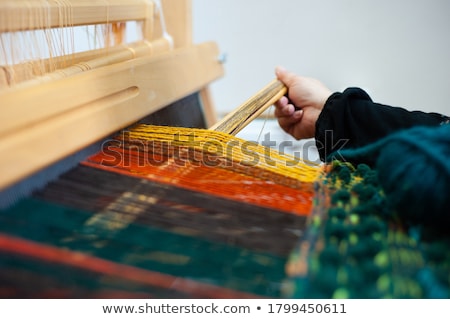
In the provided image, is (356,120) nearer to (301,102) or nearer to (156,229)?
(301,102)

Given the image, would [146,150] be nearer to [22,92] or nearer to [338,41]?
[22,92]

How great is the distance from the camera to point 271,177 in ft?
2.11

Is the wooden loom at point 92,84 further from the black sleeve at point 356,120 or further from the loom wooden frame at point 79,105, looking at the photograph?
the black sleeve at point 356,120

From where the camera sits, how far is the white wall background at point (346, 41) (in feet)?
5.79

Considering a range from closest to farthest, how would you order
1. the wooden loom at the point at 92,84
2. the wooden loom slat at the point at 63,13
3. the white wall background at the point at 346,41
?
the wooden loom at the point at 92,84
the wooden loom slat at the point at 63,13
the white wall background at the point at 346,41

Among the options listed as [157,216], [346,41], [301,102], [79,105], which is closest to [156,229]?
[157,216]

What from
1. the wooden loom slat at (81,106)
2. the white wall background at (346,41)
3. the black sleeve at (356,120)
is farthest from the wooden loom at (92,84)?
the white wall background at (346,41)

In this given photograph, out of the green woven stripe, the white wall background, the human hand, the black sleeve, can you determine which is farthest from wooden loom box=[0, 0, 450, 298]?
the white wall background

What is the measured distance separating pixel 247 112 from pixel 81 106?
1.13 feet

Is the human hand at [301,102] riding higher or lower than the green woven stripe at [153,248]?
higher

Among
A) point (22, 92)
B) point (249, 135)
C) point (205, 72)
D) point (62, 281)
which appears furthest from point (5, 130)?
point (249, 135)

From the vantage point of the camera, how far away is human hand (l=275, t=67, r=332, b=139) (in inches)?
44.2

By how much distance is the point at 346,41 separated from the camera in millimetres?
1814

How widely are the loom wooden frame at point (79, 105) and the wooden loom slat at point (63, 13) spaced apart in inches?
0.4
